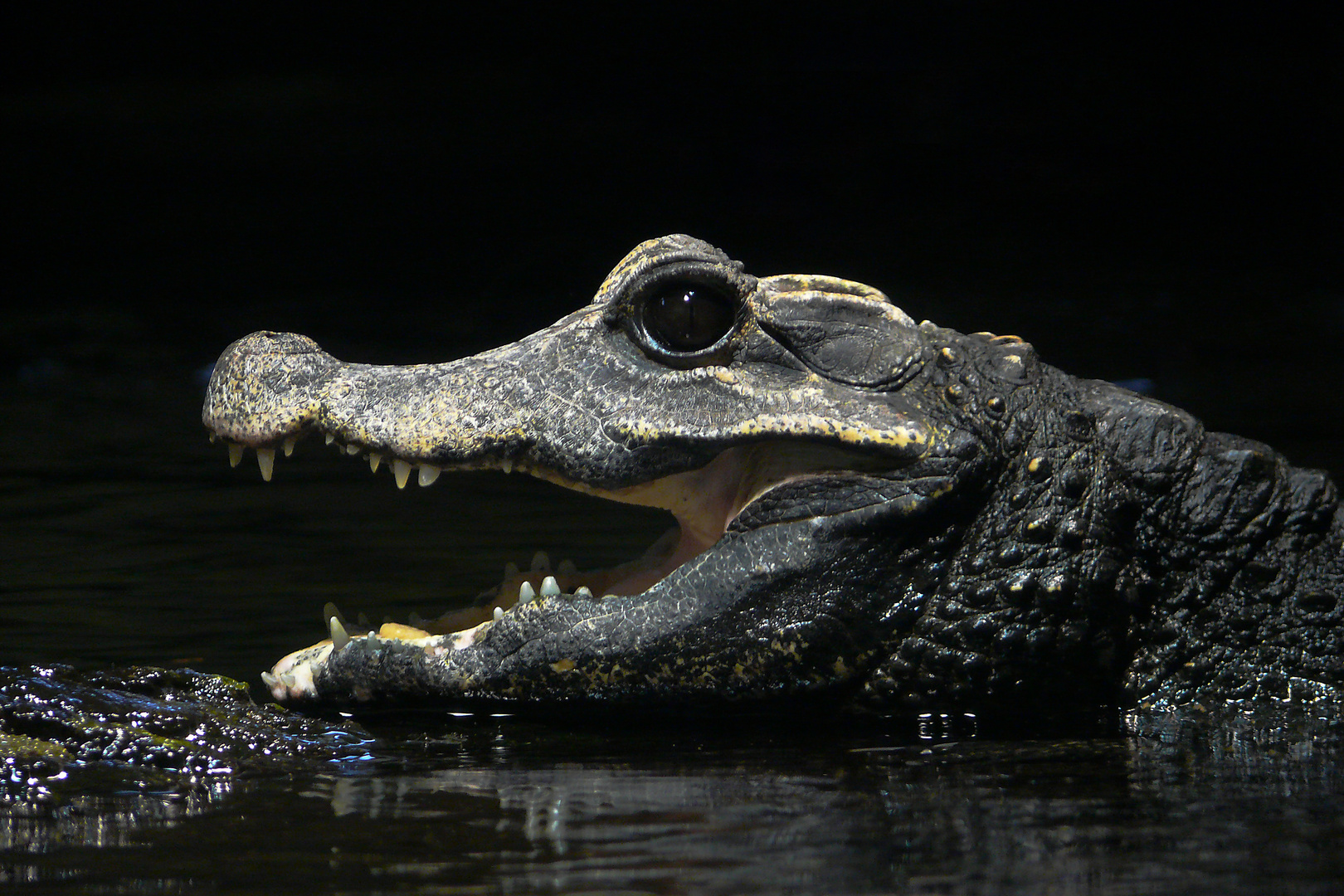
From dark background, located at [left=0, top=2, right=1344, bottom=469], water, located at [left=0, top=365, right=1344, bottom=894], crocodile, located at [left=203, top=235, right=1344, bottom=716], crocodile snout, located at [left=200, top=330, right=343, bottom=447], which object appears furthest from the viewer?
dark background, located at [left=0, top=2, right=1344, bottom=469]

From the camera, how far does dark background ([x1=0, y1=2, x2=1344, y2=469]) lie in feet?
43.7

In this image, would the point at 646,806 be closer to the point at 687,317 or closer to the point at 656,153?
the point at 687,317

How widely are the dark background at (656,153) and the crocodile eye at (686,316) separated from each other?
9.43 metres

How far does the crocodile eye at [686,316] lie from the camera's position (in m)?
3.34

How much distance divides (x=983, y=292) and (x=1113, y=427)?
31.2 ft

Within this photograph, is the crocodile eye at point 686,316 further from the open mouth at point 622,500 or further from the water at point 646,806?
the water at point 646,806

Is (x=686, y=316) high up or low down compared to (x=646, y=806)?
up

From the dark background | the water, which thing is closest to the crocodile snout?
Result: the water

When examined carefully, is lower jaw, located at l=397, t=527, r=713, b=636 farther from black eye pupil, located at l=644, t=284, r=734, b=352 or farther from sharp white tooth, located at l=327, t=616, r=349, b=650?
black eye pupil, located at l=644, t=284, r=734, b=352

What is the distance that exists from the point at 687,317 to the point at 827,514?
22.2 inches

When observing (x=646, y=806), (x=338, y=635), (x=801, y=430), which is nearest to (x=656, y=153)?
(x=801, y=430)

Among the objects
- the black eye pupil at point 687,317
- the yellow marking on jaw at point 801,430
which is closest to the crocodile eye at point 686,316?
the black eye pupil at point 687,317

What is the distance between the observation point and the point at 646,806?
2.53 metres

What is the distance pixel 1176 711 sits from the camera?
3.30m
